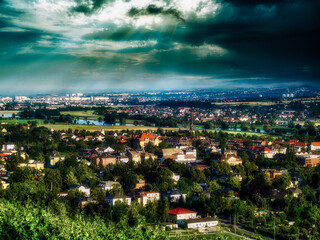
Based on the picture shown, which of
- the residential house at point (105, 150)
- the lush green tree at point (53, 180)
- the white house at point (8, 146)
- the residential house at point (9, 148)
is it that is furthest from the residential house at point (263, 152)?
the white house at point (8, 146)

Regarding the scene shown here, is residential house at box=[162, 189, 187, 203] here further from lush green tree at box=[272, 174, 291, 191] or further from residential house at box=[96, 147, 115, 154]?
residential house at box=[96, 147, 115, 154]

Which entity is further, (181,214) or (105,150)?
(105,150)

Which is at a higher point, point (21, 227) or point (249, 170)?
point (21, 227)

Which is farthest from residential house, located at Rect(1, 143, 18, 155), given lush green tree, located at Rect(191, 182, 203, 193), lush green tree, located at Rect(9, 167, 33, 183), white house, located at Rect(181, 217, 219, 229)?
white house, located at Rect(181, 217, 219, 229)

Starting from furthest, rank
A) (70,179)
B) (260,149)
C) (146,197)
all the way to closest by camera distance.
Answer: (260,149) → (70,179) → (146,197)

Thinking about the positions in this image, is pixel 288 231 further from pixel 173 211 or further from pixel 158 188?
pixel 158 188

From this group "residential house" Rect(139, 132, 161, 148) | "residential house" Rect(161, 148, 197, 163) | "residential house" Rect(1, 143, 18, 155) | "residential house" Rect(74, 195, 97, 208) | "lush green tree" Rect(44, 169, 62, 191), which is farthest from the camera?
"residential house" Rect(139, 132, 161, 148)

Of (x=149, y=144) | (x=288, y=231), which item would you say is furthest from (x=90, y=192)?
(x=149, y=144)

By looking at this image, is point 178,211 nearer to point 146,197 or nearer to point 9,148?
point 146,197

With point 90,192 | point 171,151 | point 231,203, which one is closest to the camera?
point 231,203

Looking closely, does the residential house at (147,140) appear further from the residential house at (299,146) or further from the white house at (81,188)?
the white house at (81,188)

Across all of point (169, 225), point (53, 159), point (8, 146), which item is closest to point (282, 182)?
point (169, 225)
